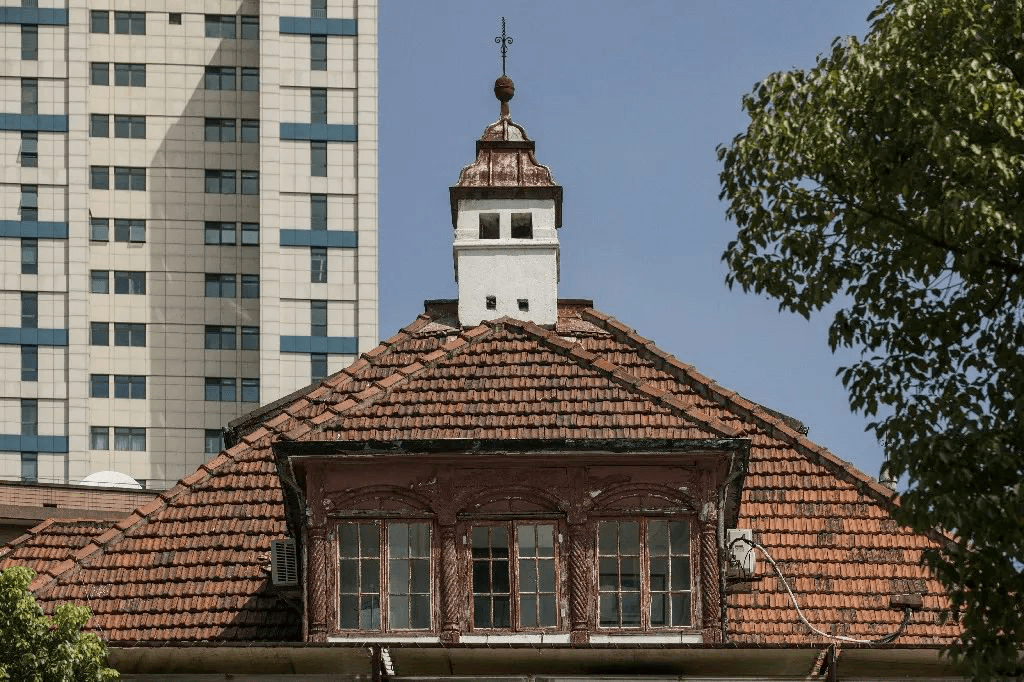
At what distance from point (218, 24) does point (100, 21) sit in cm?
581

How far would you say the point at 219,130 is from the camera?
399 ft

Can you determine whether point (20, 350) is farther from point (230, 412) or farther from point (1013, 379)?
point (1013, 379)

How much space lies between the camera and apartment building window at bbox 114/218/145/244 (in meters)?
120

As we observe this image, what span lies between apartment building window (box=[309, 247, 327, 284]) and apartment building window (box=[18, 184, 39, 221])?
13773 mm

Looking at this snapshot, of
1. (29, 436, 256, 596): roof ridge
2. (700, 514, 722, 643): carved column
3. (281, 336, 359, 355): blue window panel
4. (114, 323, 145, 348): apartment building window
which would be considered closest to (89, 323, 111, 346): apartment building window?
(114, 323, 145, 348): apartment building window

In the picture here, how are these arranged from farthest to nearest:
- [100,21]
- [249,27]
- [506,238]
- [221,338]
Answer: [249,27]
[100,21]
[221,338]
[506,238]

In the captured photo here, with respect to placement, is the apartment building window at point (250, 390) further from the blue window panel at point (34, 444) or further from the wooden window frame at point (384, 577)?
the wooden window frame at point (384, 577)

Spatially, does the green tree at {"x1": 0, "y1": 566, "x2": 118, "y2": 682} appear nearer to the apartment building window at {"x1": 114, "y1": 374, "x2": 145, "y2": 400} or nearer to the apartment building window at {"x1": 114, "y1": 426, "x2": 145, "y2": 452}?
the apartment building window at {"x1": 114, "y1": 426, "x2": 145, "y2": 452}

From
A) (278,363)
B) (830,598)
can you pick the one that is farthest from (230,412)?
(830,598)

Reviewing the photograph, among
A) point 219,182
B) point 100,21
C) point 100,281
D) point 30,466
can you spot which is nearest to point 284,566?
point 30,466

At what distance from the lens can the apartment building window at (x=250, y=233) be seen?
393 ft

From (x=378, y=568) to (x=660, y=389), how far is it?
198 inches

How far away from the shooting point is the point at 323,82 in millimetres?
117750

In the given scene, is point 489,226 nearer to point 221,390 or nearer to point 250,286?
point 221,390
